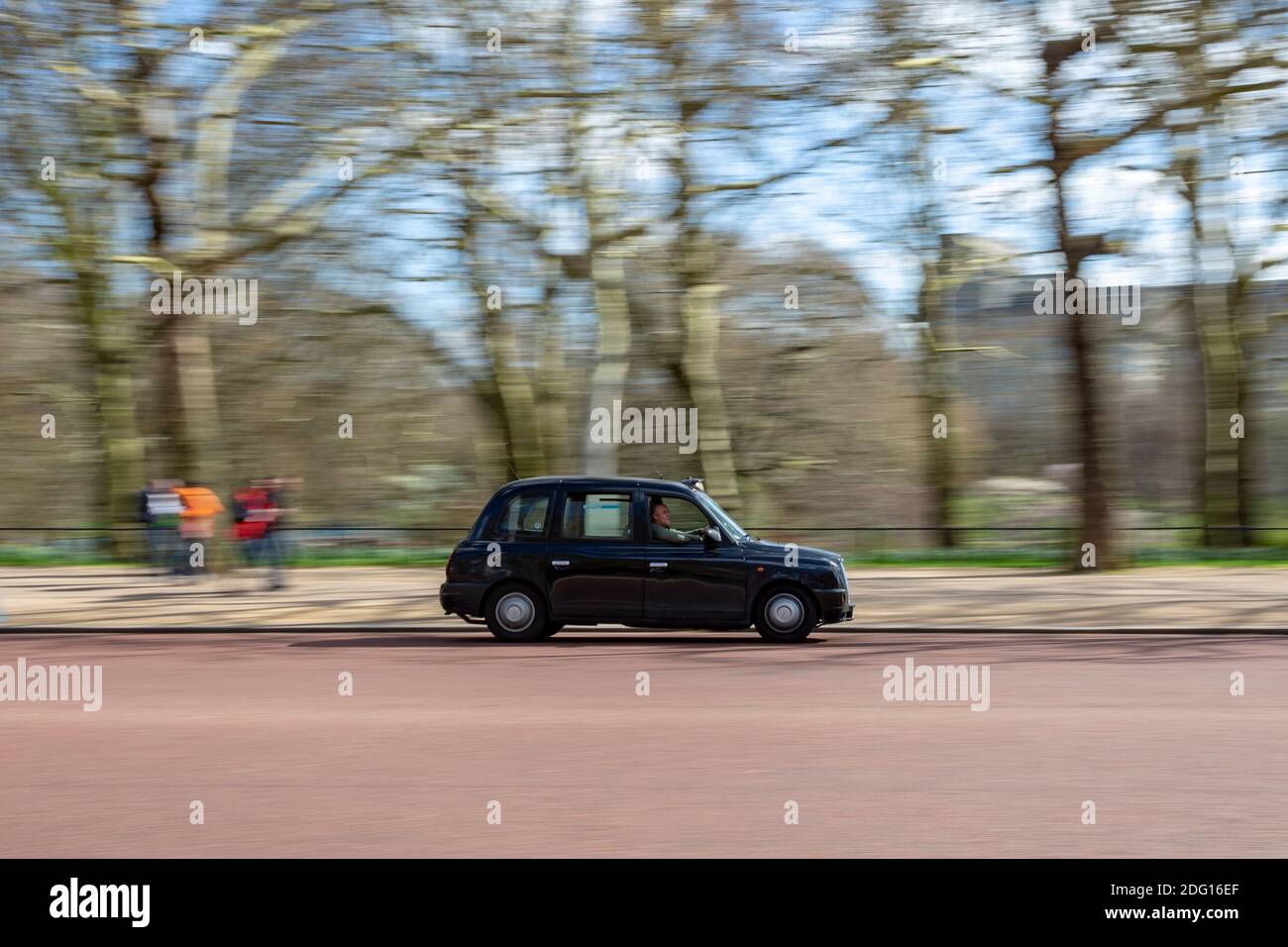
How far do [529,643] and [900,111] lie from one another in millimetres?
12500

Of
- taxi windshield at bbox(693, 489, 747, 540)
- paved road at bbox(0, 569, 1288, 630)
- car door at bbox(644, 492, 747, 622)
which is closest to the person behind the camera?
car door at bbox(644, 492, 747, 622)

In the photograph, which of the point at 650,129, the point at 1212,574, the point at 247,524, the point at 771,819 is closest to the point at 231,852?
A: the point at 771,819

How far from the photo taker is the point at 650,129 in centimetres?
2367

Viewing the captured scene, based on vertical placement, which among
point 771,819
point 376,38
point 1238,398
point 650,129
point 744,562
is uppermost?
point 376,38

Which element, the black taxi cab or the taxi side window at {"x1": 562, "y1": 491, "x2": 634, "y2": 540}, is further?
the taxi side window at {"x1": 562, "y1": 491, "x2": 634, "y2": 540}

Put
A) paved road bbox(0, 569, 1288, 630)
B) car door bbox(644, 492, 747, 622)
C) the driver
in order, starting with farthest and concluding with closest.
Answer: paved road bbox(0, 569, 1288, 630)
the driver
car door bbox(644, 492, 747, 622)

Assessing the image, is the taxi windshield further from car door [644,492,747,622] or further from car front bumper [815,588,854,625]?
car front bumper [815,588,854,625]

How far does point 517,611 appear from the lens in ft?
51.7

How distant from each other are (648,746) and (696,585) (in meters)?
6.42

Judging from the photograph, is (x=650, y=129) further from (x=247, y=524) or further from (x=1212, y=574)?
(x=1212, y=574)

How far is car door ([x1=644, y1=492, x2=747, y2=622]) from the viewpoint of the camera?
15398 mm


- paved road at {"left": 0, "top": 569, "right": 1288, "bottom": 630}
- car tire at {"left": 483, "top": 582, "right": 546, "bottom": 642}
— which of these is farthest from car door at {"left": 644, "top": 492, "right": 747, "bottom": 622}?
paved road at {"left": 0, "top": 569, "right": 1288, "bottom": 630}

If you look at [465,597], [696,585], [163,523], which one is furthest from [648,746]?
[163,523]

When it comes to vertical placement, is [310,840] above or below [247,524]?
below
